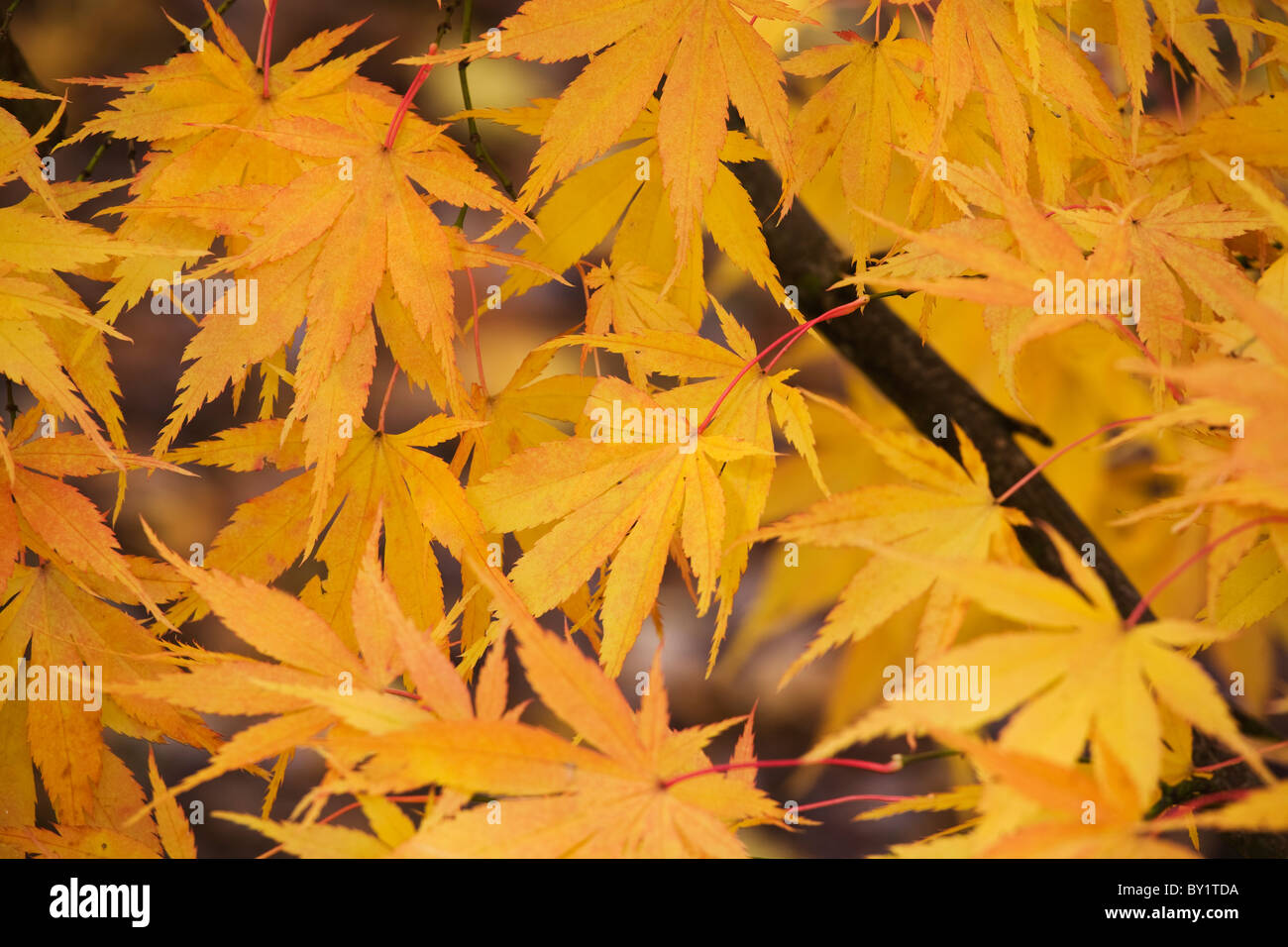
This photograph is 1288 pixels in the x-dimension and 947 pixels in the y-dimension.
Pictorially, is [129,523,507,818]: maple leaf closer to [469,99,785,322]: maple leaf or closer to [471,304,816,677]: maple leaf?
[471,304,816,677]: maple leaf

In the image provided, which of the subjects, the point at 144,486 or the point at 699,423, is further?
the point at 144,486

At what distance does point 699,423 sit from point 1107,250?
25 cm

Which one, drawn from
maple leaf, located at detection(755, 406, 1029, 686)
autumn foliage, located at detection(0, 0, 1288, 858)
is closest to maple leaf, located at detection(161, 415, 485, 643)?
autumn foliage, located at detection(0, 0, 1288, 858)

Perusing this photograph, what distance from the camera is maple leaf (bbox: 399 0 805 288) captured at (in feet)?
1.64

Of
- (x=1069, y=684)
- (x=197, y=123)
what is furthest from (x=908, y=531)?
(x=197, y=123)

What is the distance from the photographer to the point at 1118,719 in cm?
35

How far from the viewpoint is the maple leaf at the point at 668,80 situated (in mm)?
501

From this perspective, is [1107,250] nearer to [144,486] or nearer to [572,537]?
[572,537]

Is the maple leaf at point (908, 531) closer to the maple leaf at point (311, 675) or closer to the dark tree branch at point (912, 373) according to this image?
the maple leaf at point (311, 675)

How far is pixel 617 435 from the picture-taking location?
545mm
